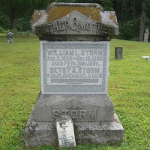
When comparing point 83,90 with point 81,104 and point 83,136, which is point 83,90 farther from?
point 83,136

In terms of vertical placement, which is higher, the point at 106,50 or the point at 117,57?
the point at 106,50

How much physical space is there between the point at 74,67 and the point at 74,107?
0.58 metres

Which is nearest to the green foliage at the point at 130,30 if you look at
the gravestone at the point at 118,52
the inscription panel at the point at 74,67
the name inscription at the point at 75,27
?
the gravestone at the point at 118,52

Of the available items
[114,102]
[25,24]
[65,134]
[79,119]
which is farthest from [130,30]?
[65,134]

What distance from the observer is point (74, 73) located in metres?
2.89

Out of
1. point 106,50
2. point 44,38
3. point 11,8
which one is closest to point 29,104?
point 44,38

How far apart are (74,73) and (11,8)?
76.3 ft

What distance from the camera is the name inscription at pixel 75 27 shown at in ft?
8.51

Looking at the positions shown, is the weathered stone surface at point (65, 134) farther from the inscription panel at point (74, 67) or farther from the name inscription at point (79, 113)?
the inscription panel at point (74, 67)

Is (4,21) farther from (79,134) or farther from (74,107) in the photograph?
(79,134)

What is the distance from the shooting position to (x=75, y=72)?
2887mm

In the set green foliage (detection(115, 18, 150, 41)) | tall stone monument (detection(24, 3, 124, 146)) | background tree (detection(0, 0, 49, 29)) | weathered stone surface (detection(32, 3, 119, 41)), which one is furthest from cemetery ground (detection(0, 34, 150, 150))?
green foliage (detection(115, 18, 150, 41))

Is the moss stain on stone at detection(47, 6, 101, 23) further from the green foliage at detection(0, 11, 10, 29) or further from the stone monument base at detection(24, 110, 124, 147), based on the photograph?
the green foliage at detection(0, 11, 10, 29)

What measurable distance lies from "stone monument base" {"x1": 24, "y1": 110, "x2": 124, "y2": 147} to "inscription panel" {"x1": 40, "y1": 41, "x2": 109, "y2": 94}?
0.50 m
